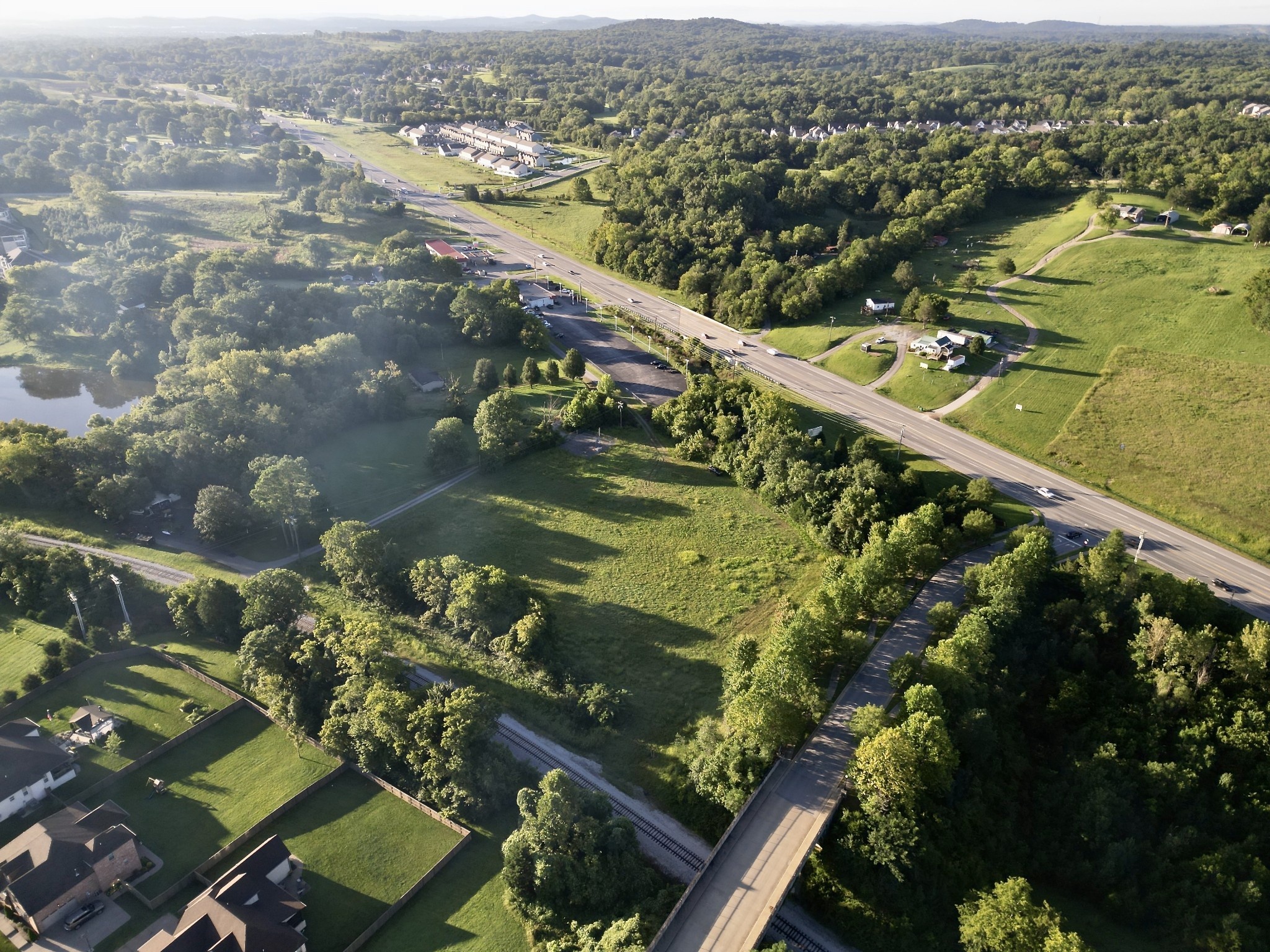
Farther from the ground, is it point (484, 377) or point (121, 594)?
point (484, 377)

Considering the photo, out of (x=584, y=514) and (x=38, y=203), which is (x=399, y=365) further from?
(x=38, y=203)

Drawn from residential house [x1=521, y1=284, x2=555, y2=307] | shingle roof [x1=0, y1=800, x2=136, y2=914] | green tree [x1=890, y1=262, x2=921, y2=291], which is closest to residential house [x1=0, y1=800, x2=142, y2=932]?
shingle roof [x1=0, y1=800, x2=136, y2=914]

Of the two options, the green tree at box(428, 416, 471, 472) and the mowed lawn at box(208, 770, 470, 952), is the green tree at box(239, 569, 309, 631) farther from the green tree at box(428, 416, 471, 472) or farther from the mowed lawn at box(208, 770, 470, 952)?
the green tree at box(428, 416, 471, 472)

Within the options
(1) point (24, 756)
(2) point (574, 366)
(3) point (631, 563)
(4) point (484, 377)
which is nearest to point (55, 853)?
(1) point (24, 756)

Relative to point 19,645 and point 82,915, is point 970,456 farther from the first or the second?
point 19,645

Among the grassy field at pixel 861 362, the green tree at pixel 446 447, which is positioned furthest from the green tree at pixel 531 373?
the grassy field at pixel 861 362

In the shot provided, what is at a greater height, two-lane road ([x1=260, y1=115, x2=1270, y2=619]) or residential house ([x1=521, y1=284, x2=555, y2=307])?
residential house ([x1=521, y1=284, x2=555, y2=307])
